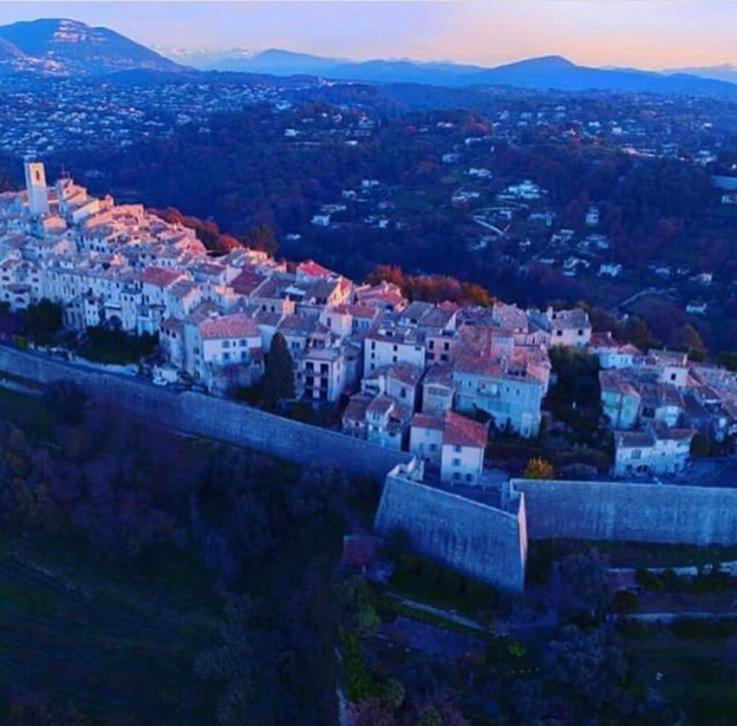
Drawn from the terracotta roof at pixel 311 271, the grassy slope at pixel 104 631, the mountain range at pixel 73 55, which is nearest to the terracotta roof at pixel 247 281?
the terracotta roof at pixel 311 271

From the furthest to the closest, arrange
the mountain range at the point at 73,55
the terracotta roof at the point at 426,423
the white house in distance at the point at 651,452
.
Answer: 1. the mountain range at the point at 73,55
2. the terracotta roof at the point at 426,423
3. the white house in distance at the point at 651,452

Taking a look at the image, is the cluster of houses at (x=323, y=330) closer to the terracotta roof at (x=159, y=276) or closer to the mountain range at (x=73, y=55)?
the terracotta roof at (x=159, y=276)

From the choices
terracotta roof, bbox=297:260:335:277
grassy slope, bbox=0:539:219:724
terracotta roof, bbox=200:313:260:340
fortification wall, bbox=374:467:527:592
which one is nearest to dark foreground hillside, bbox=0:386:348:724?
grassy slope, bbox=0:539:219:724

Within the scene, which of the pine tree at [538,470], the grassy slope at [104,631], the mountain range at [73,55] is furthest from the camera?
the mountain range at [73,55]

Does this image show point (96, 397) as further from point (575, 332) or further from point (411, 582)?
point (575, 332)

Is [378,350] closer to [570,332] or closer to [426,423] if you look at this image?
[426,423]

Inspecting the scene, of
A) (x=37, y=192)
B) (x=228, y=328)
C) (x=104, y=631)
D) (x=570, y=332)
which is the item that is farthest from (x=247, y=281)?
(x=37, y=192)
